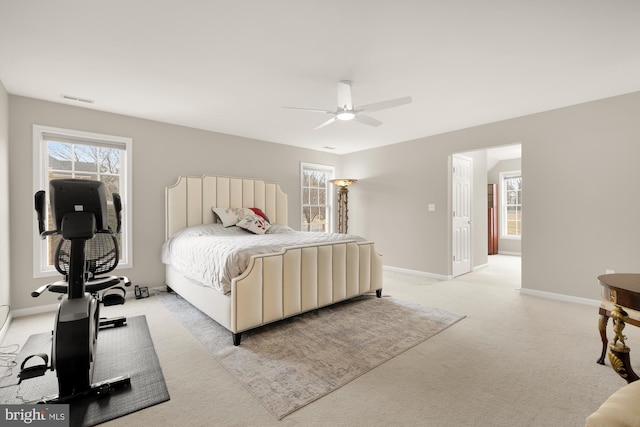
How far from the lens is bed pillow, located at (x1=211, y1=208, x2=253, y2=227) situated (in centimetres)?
426

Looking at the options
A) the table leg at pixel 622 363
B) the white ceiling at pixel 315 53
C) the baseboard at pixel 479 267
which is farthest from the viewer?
the baseboard at pixel 479 267

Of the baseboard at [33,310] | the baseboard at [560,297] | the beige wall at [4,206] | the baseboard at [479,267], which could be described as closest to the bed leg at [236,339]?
the beige wall at [4,206]

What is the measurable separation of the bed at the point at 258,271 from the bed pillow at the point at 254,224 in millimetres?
88

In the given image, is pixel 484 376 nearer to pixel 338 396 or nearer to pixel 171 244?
pixel 338 396

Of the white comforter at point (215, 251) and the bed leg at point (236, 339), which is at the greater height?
the white comforter at point (215, 251)

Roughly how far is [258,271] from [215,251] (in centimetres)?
51

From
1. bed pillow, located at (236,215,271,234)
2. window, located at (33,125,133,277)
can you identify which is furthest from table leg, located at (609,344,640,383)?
window, located at (33,125,133,277)

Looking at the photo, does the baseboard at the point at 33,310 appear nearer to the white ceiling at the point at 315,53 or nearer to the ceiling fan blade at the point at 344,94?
the white ceiling at the point at 315,53

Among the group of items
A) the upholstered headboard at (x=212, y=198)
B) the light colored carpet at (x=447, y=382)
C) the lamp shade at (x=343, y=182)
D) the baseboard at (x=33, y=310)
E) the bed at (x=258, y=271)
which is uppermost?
the lamp shade at (x=343, y=182)

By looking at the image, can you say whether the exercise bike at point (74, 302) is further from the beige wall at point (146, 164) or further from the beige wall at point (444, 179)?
the beige wall at point (444, 179)

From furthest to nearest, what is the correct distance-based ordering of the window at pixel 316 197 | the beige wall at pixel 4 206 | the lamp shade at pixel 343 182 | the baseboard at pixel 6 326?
the window at pixel 316 197 → the lamp shade at pixel 343 182 → the beige wall at pixel 4 206 → the baseboard at pixel 6 326

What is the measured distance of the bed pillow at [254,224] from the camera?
13.7ft

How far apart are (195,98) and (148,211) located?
1730 mm

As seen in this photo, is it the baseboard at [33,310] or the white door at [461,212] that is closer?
the baseboard at [33,310]
